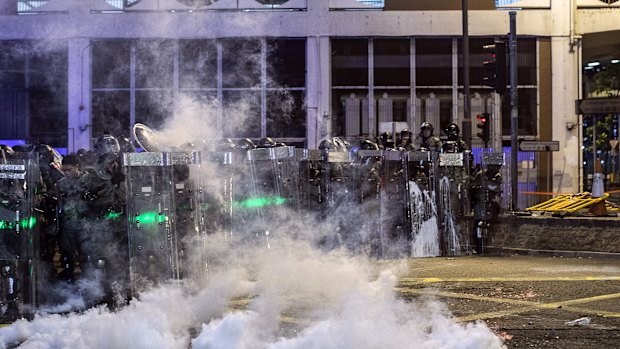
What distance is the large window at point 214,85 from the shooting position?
2048cm

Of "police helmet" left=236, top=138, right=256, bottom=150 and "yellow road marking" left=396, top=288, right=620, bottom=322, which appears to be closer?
"yellow road marking" left=396, top=288, right=620, bottom=322

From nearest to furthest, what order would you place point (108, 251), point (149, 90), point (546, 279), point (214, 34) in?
point (108, 251) → point (546, 279) → point (214, 34) → point (149, 90)

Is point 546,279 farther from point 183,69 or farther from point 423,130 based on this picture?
point 183,69

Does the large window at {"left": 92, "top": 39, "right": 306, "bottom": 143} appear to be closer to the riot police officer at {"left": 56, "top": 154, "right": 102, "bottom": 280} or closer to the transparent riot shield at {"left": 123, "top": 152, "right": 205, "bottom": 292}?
the riot police officer at {"left": 56, "top": 154, "right": 102, "bottom": 280}

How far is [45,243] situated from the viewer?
306 inches

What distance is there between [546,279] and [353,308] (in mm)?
3757

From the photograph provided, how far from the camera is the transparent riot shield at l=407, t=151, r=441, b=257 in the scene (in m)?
10.8

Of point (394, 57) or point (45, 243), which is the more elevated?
point (394, 57)

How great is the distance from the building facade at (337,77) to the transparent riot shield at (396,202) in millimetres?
10040

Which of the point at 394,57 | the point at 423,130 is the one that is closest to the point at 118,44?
the point at 394,57

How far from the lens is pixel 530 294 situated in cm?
730

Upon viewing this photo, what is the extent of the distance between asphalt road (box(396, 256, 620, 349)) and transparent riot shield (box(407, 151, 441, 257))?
0.36 metres

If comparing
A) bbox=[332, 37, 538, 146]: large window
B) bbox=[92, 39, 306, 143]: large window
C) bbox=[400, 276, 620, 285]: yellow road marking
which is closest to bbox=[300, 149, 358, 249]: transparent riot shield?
bbox=[400, 276, 620, 285]: yellow road marking

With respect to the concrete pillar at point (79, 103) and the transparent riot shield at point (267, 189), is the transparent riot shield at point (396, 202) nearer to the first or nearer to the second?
the transparent riot shield at point (267, 189)
